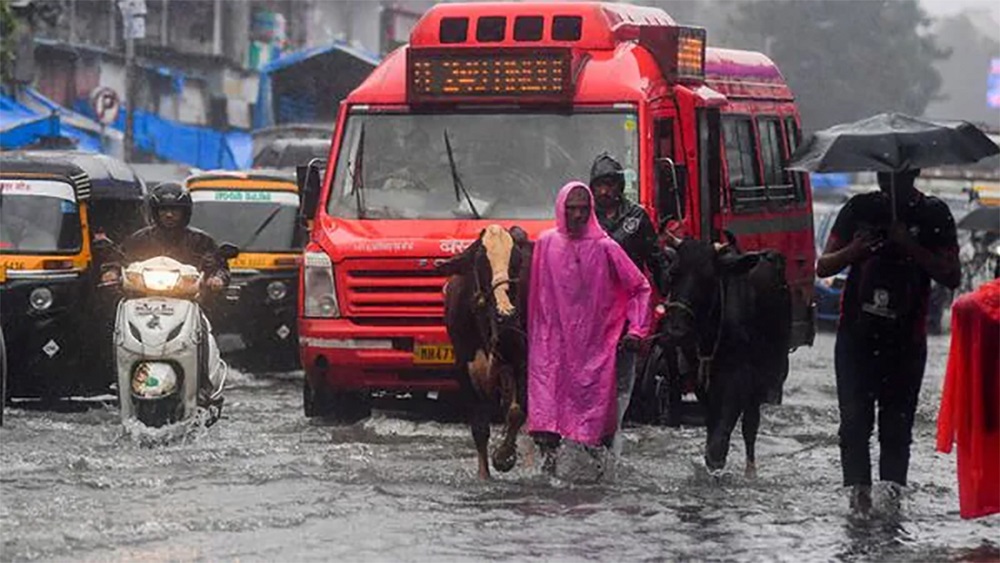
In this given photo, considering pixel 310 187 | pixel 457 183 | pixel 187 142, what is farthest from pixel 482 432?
pixel 187 142

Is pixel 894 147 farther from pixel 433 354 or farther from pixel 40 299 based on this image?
pixel 40 299

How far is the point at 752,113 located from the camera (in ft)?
61.5

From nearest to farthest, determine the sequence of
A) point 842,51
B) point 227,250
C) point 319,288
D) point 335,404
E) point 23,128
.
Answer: point 227,250
point 319,288
point 335,404
point 23,128
point 842,51

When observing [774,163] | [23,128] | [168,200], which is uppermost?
[23,128]

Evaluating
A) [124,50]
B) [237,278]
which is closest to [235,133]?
[124,50]

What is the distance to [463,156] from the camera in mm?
15672

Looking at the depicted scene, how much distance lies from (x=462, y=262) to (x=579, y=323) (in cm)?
70

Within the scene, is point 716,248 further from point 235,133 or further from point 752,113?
point 235,133

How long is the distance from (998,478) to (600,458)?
2890 mm

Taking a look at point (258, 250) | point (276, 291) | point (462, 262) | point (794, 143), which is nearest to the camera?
point (462, 262)

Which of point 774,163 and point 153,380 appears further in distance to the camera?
point 774,163

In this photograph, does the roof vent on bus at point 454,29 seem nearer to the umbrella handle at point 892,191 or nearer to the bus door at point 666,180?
the bus door at point 666,180

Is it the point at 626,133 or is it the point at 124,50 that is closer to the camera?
the point at 626,133

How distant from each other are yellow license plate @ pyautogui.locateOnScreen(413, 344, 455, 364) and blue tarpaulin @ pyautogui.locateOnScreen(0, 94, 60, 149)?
1925 cm
